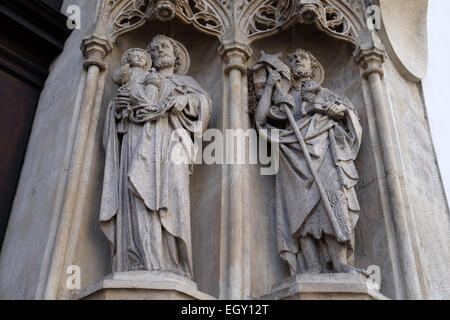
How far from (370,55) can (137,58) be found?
200cm

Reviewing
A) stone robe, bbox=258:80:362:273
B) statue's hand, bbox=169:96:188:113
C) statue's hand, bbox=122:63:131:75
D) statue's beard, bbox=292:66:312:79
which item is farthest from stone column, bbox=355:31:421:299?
statue's hand, bbox=122:63:131:75

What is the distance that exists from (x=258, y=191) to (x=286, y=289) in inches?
42.9

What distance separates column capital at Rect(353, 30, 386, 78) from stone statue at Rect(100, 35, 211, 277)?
143 centimetres

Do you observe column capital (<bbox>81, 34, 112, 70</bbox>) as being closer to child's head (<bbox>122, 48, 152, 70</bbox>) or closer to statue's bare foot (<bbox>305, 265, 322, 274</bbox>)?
child's head (<bbox>122, 48, 152, 70</bbox>)

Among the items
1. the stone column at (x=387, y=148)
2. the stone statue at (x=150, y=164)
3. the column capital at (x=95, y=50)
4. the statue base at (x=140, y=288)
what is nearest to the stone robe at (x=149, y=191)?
the stone statue at (x=150, y=164)

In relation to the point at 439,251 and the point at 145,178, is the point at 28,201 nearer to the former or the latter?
the point at 145,178

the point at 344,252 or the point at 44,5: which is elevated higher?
the point at 44,5

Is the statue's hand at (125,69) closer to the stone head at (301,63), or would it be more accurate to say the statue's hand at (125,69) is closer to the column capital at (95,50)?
the column capital at (95,50)

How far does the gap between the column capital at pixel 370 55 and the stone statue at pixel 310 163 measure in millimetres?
442

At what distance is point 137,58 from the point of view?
5203 mm

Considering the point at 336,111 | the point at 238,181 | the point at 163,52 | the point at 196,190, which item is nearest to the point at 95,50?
the point at 163,52

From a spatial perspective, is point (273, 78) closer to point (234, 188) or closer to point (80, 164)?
point (234, 188)
